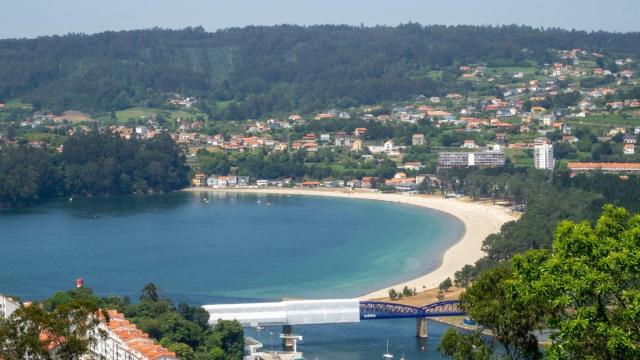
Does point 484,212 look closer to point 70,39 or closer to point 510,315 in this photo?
point 510,315

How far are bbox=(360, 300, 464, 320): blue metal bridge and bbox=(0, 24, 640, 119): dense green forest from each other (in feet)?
205

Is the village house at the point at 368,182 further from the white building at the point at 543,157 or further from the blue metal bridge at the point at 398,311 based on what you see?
the blue metal bridge at the point at 398,311

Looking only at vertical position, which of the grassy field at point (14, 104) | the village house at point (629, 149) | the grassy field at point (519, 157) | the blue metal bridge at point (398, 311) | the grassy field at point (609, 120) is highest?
the grassy field at point (14, 104)

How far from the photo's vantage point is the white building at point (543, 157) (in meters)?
59.7

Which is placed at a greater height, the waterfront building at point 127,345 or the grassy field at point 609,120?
the grassy field at point 609,120

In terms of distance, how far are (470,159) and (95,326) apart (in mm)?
50401

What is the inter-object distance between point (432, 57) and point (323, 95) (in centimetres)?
1519

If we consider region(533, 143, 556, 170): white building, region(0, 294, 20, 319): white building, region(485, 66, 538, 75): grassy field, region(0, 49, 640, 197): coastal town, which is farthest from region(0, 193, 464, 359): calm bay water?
region(485, 66, 538, 75): grassy field

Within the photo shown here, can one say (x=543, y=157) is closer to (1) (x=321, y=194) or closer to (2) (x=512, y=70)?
(1) (x=321, y=194)

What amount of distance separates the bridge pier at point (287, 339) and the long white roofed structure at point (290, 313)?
0.39 feet

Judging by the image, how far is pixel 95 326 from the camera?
45.2ft

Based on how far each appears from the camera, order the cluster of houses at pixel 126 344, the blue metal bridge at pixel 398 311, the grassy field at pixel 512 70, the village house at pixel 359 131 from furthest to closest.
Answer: the grassy field at pixel 512 70, the village house at pixel 359 131, the blue metal bridge at pixel 398 311, the cluster of houses at pixel 126 344

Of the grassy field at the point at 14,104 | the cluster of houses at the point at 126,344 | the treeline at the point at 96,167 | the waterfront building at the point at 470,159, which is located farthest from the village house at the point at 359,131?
the cluster of houses at the point at 126,344

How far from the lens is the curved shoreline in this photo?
111ft
